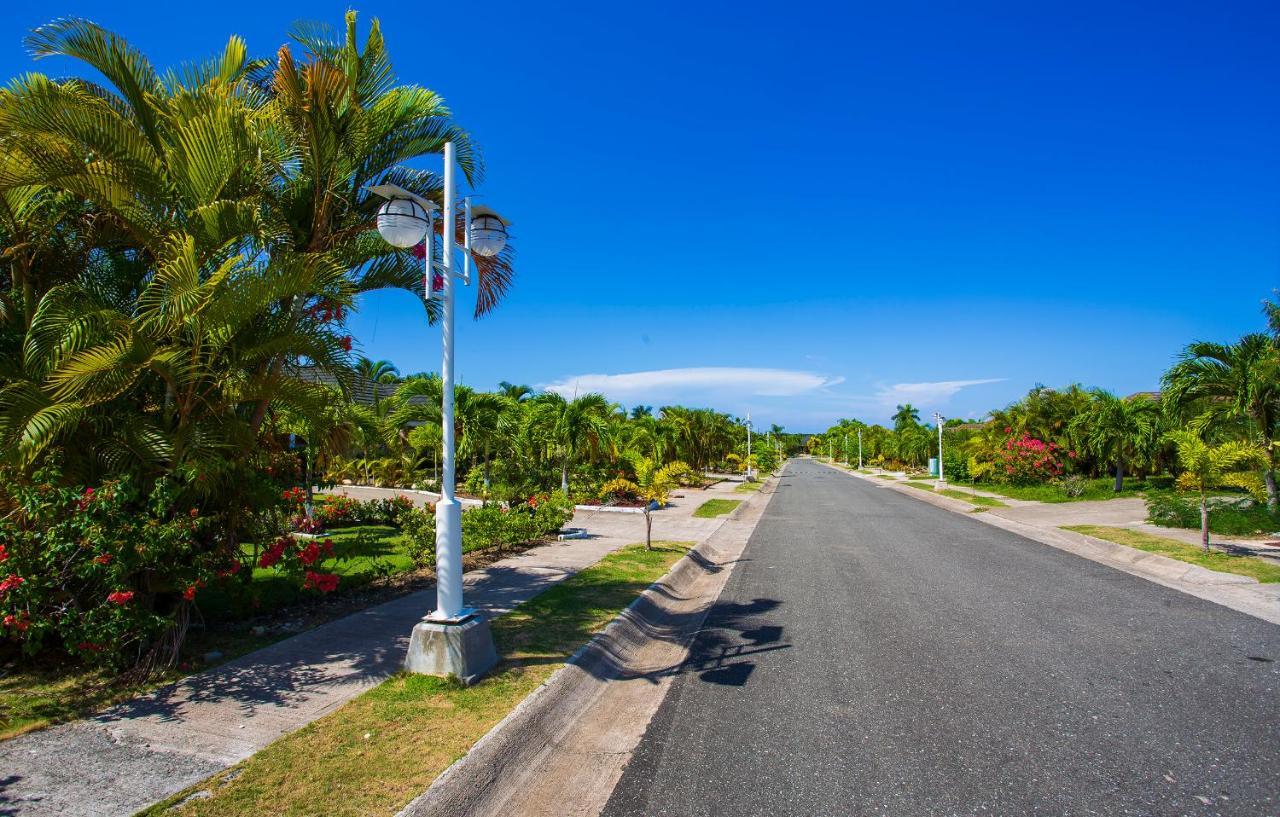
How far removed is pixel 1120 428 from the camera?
24.6m

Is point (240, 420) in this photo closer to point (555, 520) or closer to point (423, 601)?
point (423, 601)

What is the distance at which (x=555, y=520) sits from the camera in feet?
44.3

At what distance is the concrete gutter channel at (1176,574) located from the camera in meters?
7.84

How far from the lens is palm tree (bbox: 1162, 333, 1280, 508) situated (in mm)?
13906

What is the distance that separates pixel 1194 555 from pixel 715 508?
1305 centimetres

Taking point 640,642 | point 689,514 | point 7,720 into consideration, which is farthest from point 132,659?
point 689,514

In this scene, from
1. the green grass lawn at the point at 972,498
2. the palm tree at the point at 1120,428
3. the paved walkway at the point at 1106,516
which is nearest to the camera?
the paved walkway at the point at 1106,516

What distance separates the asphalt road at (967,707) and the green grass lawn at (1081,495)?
17.0 metres

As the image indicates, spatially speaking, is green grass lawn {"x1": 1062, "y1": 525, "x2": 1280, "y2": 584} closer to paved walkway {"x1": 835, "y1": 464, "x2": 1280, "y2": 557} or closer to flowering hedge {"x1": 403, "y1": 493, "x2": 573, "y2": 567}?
paved walkway {"x1": 835, "y1": 464, "x2": 1280, "y2": 557}

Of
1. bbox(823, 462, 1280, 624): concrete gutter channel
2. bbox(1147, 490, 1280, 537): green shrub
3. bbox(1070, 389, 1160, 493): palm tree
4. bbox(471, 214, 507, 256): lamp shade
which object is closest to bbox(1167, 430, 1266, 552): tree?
bbox(823, 462, 1280, 624): concrete gutter channel

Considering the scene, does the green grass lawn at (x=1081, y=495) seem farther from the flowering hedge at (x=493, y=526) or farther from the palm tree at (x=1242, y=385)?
the flowering hedge at (x=493, y=526)

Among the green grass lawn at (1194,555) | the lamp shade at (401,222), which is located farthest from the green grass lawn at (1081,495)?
the lamp shade at (401,222)

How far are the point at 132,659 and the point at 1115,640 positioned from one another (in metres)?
8.43

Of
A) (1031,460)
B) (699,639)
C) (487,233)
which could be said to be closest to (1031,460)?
(1031,460)
